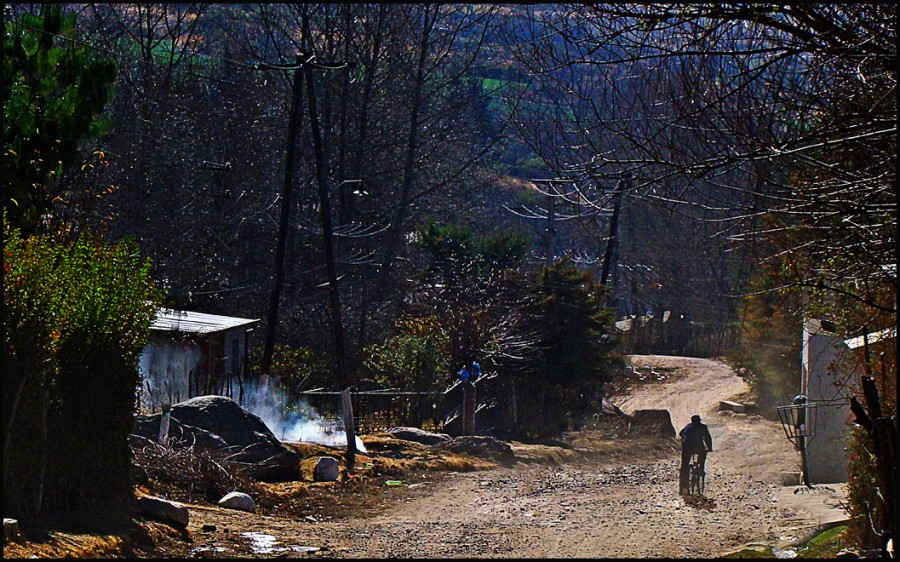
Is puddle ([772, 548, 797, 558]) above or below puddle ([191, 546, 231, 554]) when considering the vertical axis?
below

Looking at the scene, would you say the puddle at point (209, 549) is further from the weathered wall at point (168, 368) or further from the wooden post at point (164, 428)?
the weathered wall at point (168, 368)

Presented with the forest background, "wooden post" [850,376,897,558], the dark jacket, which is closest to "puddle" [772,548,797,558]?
the forest background

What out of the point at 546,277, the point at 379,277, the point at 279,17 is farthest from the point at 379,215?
the point at 546,277

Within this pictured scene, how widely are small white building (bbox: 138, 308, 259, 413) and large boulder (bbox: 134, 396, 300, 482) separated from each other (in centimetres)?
346

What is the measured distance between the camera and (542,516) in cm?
1406

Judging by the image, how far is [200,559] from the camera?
9008 mm

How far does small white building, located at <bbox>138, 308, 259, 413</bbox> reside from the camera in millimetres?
20391

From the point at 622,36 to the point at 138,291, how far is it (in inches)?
228

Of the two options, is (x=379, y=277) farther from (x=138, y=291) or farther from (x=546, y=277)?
(x=138, y=291)

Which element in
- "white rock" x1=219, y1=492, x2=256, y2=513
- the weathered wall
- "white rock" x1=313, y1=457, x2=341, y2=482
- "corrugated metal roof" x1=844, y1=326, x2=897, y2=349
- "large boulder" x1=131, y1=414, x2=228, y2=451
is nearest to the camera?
"corrugated metal roof" x1=844, y1=326, x2=897, y2=349

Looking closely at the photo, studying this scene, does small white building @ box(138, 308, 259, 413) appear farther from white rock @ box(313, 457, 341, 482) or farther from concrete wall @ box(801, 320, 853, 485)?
concrete wall @ box(801, 320, 853, 485)

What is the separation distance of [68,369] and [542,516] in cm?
688

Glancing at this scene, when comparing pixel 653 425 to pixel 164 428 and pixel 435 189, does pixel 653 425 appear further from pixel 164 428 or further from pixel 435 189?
pixel 164 428

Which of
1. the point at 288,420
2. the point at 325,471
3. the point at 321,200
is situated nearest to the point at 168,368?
the point at 288,420
